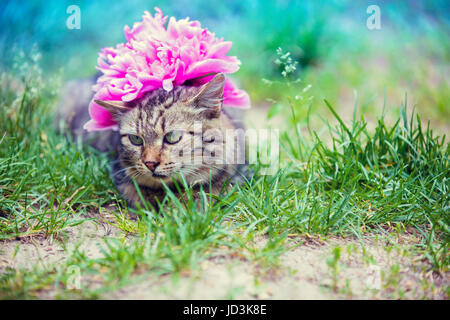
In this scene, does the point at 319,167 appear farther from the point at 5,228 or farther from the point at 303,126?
the point at 5,228

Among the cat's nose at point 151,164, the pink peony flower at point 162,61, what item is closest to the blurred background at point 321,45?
the pink peony flower at point 162,61

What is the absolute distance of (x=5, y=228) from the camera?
1.82 m

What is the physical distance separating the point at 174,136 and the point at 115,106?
1.09 ft

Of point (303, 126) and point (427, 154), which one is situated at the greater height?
point (303, 126)

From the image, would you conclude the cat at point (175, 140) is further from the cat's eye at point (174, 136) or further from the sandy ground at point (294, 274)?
the sandy ground at point (294, 274)

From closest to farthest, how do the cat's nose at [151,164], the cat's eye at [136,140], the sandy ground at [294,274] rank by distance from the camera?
the sandy ground at [294,274] < the cat's nose at [151,164] < the cat's eye at [136,140]

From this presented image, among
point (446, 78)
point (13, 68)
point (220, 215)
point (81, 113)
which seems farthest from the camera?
point (446, 78)

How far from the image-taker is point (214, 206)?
177 cm

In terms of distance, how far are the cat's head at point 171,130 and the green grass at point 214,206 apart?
0.16m

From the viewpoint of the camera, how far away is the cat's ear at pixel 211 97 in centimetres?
186

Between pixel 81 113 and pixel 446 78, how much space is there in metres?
3.45

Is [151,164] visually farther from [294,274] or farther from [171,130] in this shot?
[294,274]

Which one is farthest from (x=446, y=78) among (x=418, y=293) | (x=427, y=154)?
(x=418, y=293)

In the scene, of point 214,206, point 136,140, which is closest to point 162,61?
point 136,140
